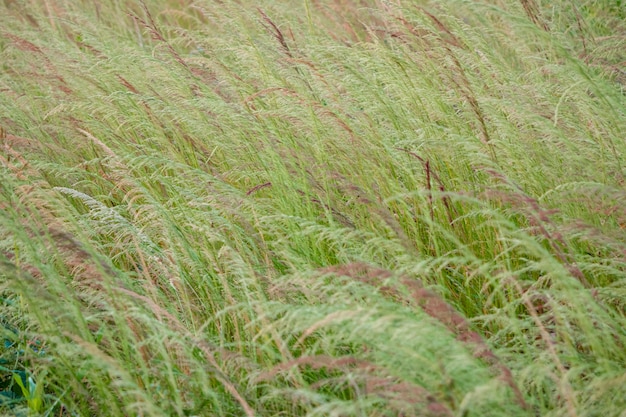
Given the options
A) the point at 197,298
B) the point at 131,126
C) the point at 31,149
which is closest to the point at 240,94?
the point at 131,126

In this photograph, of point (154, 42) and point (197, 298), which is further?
point (154, 42)

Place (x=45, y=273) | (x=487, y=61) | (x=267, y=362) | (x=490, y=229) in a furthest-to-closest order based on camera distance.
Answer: (x=487, y=61), (x=490, y=229), (x=45, y=273), (x=267, y=362)

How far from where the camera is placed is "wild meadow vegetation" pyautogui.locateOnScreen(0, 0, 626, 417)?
1708 mm

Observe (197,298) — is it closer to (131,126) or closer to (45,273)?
(45,273)

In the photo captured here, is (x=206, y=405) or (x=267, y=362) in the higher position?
(x=267, y=362)

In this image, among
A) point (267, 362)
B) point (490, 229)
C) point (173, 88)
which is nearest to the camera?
point (267, 362)

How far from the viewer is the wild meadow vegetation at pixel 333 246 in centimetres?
171

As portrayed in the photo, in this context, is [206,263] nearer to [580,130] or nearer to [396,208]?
[396,208]

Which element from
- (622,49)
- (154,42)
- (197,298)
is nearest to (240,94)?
(197,298)

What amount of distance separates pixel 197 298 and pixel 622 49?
107 inches

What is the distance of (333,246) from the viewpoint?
2604mm

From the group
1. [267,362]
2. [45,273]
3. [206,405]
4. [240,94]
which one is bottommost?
[206,405]

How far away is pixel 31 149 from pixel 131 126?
0.56 metres

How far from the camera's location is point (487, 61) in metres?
3.09
